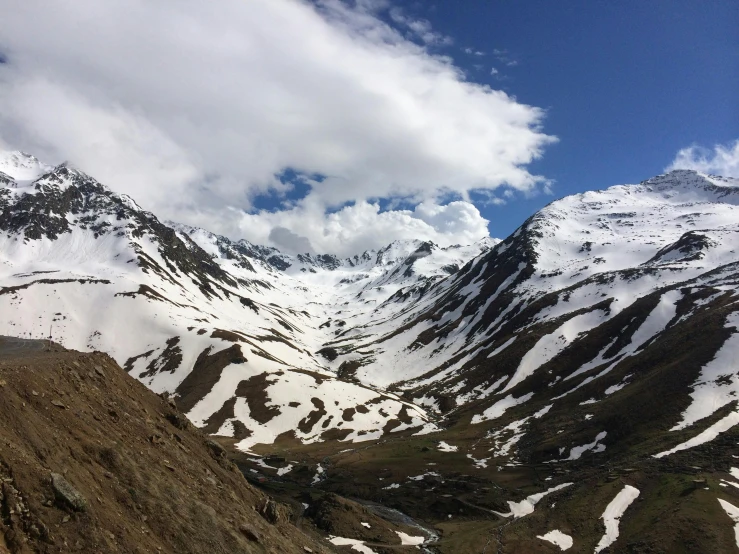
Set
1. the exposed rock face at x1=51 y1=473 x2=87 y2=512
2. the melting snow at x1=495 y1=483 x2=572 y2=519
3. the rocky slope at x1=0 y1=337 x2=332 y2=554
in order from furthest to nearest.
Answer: the melting snow at x1=495 y1=483 x2=572 y2=519 < the exposed rock face at x1=51 y1=473 x2=87 y2=512 < the rocky slope at x1=0 y1=337 x2=332 y2=554

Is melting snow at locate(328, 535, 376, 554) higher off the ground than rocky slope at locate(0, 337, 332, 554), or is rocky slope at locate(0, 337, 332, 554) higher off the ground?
rocky slope at locate(0, 337, 332, 554)

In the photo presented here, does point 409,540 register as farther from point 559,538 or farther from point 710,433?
point 710,433

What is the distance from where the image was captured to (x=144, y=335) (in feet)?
582

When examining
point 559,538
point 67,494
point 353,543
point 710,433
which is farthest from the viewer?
point 710,433

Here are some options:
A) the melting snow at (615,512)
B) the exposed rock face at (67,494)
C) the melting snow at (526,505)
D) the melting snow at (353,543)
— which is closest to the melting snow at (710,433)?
the melting snow at (615,512)

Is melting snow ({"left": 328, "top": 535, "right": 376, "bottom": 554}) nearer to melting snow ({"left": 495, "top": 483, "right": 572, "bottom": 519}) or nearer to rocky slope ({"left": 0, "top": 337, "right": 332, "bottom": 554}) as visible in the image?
rocky slope ({"left": 0, "top": 337, "right": 332, "bottom": 554})

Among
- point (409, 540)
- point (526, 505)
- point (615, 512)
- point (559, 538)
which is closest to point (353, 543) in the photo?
point (409, 540)

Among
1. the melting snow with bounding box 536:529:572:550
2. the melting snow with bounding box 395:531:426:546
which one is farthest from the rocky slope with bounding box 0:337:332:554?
the melting snow with bounding box 536:529:572:550

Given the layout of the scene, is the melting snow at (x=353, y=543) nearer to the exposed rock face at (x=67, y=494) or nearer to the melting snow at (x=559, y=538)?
the melting snow at (x=559, y=538)

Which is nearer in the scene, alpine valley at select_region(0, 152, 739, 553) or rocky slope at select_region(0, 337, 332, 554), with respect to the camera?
rocky slope at select_region(0, 337, 332, 554)

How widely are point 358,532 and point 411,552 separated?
7.91 m

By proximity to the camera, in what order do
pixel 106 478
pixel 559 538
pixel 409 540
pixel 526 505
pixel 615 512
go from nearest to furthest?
pixel 106 478 < pixel 559 538 < pixel 409 540 < pixel 615 512 < pixel 526 505

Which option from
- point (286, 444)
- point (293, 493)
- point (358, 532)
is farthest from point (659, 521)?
point (286, 444)

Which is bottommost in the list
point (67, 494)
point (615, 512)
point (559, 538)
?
point (67, 494)
